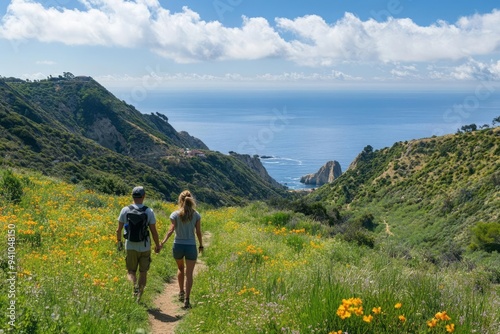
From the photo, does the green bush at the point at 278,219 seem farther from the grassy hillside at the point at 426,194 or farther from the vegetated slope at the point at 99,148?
the vegetated slope at the point at 99,148

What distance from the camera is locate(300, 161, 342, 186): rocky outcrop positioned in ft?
520

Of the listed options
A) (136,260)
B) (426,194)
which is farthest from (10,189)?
(426,194)

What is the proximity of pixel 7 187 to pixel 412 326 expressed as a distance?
11.6m

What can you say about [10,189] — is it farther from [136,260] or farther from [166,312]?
[166,312]

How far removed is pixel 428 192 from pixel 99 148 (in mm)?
50854

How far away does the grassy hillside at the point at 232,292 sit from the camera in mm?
4180

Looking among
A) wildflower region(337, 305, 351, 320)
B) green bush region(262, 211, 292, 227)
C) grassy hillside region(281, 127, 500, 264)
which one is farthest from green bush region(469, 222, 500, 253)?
wildflower region(337, 305, 351, 320)

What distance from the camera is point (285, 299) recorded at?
5332mm

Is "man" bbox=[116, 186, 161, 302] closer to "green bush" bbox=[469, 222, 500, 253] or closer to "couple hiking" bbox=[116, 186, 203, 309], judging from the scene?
"couple hiking" bbox=[116, 186, 203, 309]

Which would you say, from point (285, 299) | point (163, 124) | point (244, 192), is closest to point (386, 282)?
point (285, 299)

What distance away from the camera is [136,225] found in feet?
23.6

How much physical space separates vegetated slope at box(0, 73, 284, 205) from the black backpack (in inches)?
783

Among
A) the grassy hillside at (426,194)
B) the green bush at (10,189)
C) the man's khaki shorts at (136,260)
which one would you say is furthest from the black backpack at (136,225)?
the grassy hillside at (426,194)

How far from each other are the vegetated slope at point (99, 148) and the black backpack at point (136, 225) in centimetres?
1990
